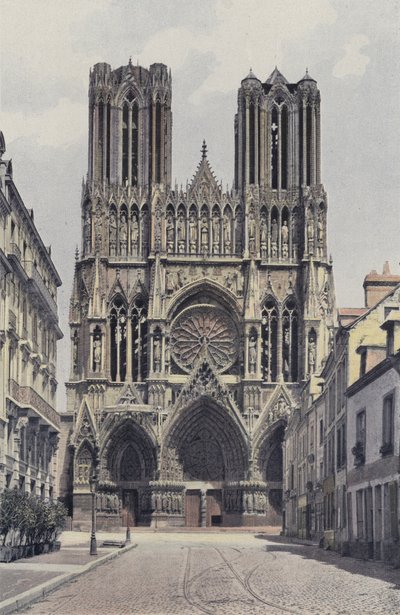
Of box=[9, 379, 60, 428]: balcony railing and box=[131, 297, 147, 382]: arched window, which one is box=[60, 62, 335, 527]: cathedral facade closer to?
box=[131, 297, 147, 382]: arched window

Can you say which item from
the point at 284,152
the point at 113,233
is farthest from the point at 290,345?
the point at 113,233

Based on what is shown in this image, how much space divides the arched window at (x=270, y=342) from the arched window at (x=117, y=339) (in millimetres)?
9338

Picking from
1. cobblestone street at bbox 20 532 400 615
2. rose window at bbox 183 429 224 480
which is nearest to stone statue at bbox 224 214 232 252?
rose window at bbox 183 429 224 480

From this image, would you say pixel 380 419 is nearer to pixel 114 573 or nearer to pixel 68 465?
pixel 114 573

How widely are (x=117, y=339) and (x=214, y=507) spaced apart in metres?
12.8

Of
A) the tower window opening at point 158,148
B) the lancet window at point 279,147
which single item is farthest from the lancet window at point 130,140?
the lancet window at point 279,147

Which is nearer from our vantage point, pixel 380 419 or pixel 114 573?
pixel 114 573

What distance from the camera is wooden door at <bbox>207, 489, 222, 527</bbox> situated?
7581 cm

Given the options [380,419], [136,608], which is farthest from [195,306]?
[136,608]

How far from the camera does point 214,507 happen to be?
76.3 meters

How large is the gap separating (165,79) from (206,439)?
81.4 feet

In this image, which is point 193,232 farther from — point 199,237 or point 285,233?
point 285,233

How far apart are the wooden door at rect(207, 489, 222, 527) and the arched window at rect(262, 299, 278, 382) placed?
8.30 metres

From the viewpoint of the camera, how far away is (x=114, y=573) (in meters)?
28.9
